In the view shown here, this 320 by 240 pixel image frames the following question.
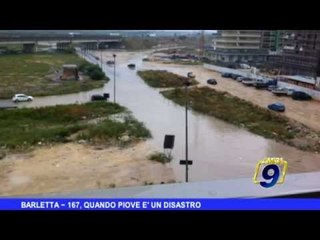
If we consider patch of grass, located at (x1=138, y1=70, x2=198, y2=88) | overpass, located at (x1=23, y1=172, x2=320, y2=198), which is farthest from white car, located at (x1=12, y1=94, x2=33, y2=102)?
patch of grass, located at (x1=138, y1=70, x2=198, y2=88)

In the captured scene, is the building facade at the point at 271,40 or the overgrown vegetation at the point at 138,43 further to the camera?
the overgrown vegetation at the point at 138,43

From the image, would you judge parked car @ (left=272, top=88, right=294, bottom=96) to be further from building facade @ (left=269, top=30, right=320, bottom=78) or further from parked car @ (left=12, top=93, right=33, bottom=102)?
parked car @ (left=12, top=93, right=33, bottom=102)

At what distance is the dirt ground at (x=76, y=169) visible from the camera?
2566 millimetres

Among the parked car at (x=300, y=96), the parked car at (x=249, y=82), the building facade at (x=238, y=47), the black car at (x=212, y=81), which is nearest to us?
the building facade at (x=238, y=47)

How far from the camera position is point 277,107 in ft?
10.4

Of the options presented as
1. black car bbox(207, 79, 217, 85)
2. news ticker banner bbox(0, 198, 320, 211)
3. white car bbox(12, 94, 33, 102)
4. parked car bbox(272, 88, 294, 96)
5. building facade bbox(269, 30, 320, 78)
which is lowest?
news ticker banner bbox(0, 198, 320, 211)

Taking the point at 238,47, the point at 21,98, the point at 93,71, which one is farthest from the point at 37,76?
the point at 238,47

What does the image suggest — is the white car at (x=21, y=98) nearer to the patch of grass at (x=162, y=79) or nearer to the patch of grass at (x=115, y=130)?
the patch of grass at (x=115, y=130)

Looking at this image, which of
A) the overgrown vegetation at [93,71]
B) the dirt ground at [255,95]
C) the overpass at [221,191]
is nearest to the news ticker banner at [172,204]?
the overpass at [221,191]

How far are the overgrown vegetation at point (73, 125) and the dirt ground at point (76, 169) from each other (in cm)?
10

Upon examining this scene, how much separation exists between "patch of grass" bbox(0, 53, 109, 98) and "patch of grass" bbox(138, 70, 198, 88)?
0.45 m

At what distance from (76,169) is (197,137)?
0.91m

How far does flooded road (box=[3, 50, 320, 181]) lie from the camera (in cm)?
276
